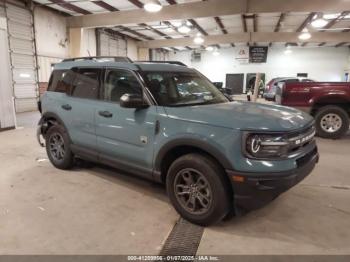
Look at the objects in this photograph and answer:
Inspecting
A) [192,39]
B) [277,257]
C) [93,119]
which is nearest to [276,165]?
[277,257]

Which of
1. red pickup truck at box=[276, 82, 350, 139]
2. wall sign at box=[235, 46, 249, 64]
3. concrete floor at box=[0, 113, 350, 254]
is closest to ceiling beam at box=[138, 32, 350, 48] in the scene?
wall sign at box=[235, 46, 249, 64]

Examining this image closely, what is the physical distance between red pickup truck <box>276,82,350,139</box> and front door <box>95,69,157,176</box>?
441 cm

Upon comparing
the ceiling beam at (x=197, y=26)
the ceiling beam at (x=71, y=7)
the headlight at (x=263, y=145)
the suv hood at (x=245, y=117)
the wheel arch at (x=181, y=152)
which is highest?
the ceiling beam at (x=197, y=26)

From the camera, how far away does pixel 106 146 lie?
3477 millimetres

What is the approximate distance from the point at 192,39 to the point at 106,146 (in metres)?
16.2

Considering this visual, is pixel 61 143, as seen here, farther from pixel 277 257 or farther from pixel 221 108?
pixel 277 257

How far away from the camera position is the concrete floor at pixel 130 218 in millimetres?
2355

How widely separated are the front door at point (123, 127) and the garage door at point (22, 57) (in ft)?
28.0

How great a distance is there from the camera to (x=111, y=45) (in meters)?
16.4

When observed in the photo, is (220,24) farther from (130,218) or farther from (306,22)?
(130,218)

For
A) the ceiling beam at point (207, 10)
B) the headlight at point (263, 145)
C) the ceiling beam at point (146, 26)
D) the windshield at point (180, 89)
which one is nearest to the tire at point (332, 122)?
the windshield at point (180, 89)

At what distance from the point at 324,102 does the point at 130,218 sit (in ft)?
17.7

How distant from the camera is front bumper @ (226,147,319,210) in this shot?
229cm

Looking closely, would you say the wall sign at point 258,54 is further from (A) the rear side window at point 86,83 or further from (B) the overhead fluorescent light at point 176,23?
(A) the rear side window at point 86,83
